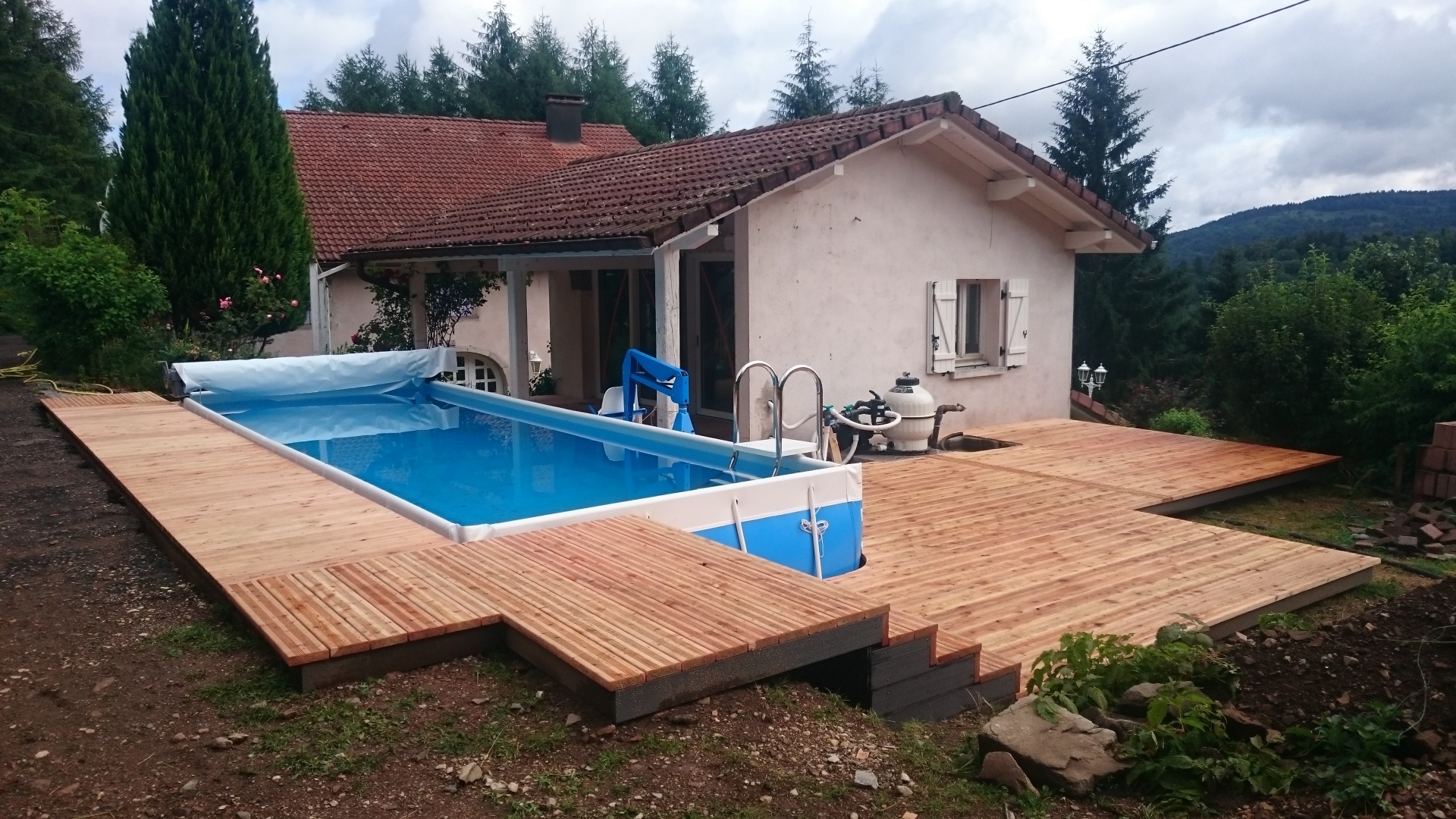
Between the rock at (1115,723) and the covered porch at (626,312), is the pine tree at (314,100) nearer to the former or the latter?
the covered porch at (626,312)

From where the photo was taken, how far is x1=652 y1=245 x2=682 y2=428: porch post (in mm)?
9844

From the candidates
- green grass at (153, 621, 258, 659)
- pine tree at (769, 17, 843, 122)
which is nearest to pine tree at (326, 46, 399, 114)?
pine tree at (769, 17, 843, 122)

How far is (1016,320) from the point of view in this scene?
1290 centimetres

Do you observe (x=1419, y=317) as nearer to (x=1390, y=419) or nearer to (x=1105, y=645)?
(x=1390, y=419)

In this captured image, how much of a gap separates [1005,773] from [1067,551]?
4.32m

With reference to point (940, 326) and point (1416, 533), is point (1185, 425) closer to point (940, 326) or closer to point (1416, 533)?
point (940, 326)

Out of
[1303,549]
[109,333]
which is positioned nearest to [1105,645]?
[1303,549]

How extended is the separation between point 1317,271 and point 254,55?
47.0 feet

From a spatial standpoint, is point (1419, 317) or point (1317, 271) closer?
point (1419, 317)

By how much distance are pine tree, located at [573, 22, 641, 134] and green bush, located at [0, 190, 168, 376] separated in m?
25.1

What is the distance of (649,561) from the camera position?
478cm

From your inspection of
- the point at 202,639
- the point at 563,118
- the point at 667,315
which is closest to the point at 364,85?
the point at 563,118

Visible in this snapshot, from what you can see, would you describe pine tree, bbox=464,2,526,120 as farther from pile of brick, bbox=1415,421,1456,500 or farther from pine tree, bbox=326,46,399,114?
pile of brick, bbox=1415,421,1456,500

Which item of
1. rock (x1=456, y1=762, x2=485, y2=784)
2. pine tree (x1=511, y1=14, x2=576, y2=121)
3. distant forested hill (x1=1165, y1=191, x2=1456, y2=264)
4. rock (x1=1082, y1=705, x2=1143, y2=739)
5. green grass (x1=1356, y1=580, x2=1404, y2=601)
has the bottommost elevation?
green grass (x1=1356, y1=580, x2=1404, y2=601)
